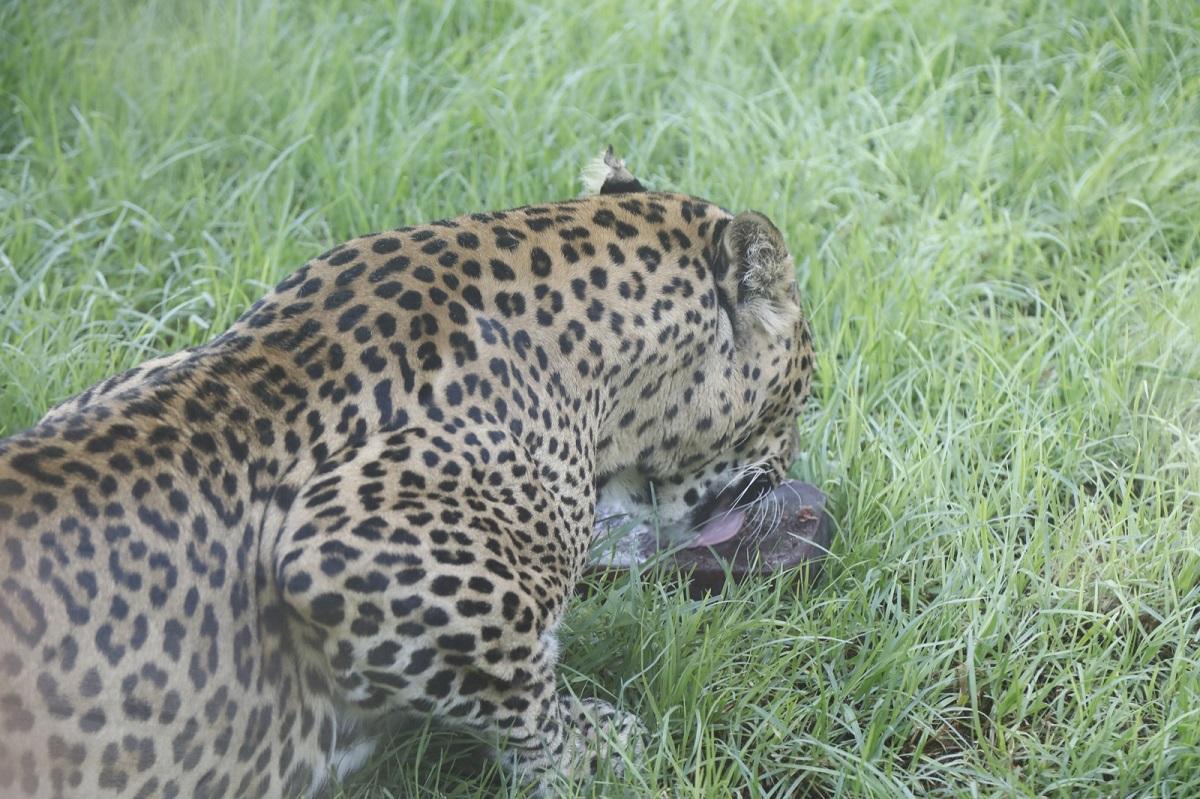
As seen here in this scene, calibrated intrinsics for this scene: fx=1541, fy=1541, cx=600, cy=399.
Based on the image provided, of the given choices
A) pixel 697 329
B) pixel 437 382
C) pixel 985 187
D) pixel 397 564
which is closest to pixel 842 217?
pixel 985 187

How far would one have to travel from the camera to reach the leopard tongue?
5.54 m

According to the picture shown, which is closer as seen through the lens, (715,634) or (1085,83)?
(715,634)

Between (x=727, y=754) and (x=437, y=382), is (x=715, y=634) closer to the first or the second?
(x=727, y=754)

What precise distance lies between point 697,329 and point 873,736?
55.6 inches

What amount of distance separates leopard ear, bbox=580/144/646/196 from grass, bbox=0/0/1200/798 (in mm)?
1364

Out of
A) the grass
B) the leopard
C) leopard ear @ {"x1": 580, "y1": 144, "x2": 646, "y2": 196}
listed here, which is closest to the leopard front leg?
the leopard

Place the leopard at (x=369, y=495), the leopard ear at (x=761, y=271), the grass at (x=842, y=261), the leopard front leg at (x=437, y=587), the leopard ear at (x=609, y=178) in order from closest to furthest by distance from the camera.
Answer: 1. the leopard at (x=369, y=495)
2. the leopard front leg at (x=437, y=587)
3. the grass at (x=842, y=261)
4. the leopard ear at (x=761, y=271)
5. the leopard ear at (x=609, y=178)

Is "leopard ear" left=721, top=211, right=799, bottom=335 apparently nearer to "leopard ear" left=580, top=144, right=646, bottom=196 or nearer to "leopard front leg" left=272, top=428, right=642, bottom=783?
"leopard ear" left=580, top=144, right=646, bottom=196

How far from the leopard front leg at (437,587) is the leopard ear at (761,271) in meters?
1.09

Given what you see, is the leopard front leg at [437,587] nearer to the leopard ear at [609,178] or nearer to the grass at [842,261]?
the grass at [842,261]

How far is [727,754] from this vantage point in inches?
186

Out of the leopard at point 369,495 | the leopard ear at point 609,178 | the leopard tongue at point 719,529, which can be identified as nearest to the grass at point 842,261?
the leopard tongue at point 719,529

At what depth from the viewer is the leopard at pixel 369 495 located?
373cm

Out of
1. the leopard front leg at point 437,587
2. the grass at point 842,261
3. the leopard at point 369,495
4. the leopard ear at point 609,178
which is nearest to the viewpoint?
the leopard at point 369,495
